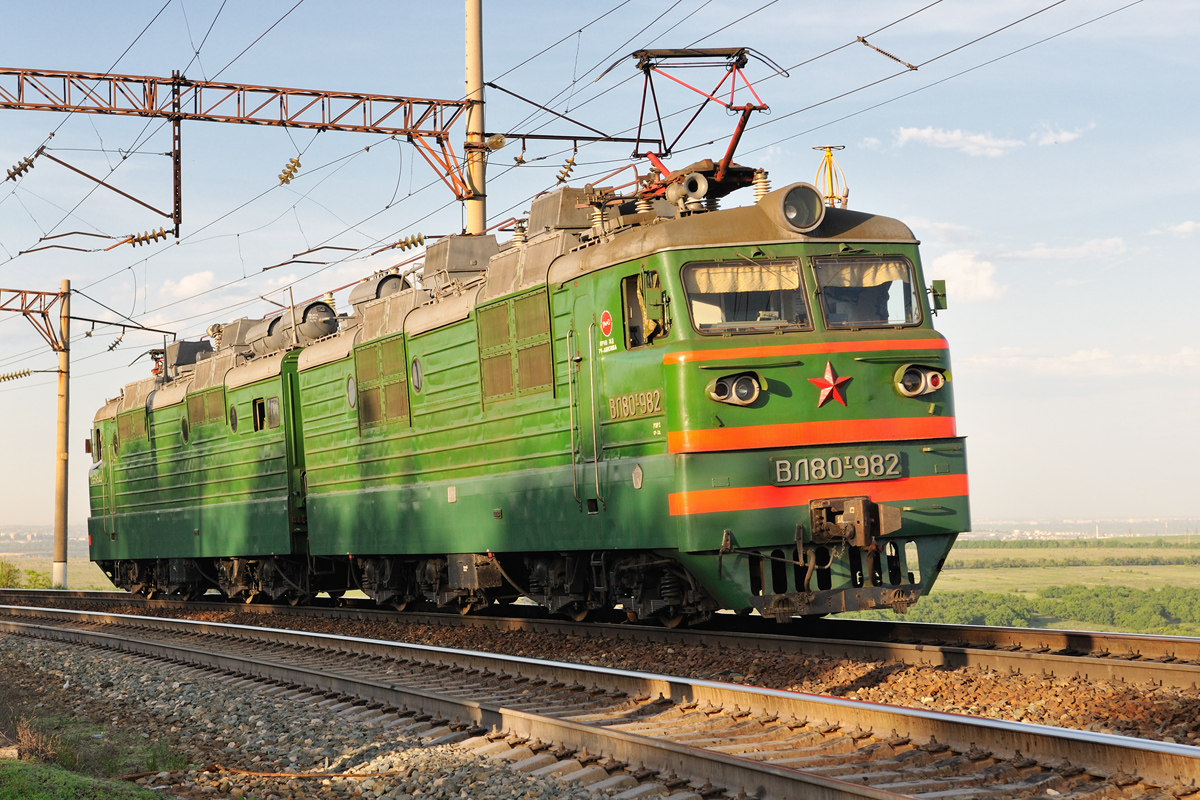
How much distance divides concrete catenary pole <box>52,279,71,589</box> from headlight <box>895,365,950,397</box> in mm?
29388

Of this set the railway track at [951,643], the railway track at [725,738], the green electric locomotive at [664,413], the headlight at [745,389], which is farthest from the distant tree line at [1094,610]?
the railway track at [725,738]

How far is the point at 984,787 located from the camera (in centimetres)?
616

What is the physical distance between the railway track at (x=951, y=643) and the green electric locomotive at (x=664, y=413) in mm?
342

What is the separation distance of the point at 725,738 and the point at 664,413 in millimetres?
3814

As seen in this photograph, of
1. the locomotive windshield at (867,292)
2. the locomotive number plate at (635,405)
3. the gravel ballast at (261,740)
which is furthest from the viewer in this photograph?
the locomotive windshield at (867,292)

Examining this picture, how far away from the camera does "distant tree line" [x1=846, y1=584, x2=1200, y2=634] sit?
610 inches

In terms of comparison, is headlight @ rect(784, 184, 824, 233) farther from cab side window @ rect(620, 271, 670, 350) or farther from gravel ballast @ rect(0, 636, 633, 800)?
gravel ballast @ rect(0, 636, 633, 800)

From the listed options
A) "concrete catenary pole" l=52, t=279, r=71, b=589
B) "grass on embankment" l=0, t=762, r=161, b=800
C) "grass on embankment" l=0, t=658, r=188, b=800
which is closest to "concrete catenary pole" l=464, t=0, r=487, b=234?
"grass on embankment" l=0, t=658, r=188, b=800

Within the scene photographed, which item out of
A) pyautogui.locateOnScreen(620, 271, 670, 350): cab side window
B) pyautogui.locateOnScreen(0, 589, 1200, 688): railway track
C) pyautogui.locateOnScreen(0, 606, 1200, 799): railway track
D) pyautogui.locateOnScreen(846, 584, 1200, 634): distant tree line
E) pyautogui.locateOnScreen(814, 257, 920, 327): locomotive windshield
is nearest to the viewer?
pyautogui.locateOnScreen(0, 606, 1200, 799): railway track

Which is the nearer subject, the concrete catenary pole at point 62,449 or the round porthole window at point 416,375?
the round porthole window at point 416,375

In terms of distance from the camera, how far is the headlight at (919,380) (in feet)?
36.3

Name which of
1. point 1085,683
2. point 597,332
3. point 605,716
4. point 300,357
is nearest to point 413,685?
point 605,716

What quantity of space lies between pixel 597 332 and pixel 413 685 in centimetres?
365

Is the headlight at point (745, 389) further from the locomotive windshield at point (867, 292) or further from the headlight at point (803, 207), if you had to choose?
Result: the headlight at point (803, 207)
